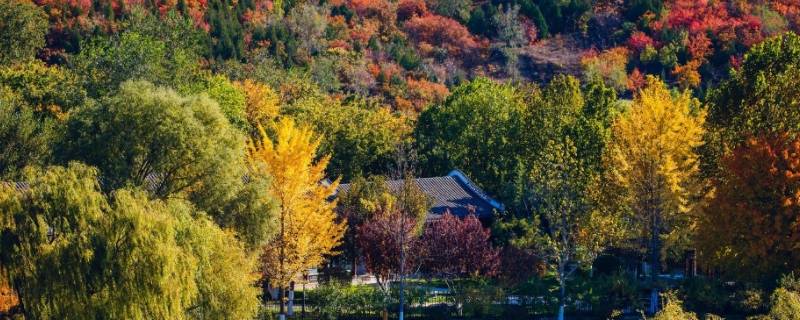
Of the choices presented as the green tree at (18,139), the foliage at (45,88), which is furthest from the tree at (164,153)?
the foliage at (45,88)

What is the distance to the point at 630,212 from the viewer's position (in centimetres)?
5444

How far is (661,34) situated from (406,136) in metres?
44.6

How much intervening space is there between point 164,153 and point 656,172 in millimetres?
20483

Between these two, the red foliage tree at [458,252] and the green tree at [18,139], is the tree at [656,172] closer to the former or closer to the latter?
the red foliage tree at [458,252]

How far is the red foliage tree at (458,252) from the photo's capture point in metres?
53.7

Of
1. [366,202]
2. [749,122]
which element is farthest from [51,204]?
[749,122]

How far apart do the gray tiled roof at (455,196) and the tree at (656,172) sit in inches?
441

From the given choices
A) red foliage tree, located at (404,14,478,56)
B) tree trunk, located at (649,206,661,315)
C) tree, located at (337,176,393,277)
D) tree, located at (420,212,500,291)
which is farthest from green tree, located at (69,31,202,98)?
red foliage tree, located at (404,14,478,56)

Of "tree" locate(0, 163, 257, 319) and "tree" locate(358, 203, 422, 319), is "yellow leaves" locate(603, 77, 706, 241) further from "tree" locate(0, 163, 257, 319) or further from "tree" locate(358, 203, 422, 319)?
"tree" locate(0, 163, 257, 319)

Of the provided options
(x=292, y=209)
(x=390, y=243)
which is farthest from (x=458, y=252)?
(x=292, y=209)

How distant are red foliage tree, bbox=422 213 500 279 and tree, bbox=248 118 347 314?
4.88 metres

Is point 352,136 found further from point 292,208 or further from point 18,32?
point 18,32

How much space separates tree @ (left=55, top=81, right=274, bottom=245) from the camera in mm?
48188

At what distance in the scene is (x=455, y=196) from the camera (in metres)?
68.4
